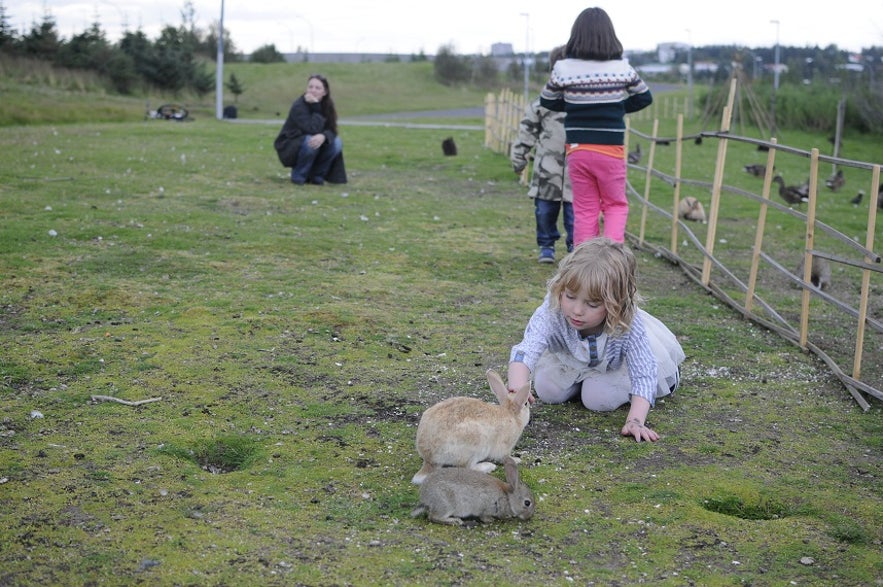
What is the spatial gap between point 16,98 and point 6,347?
77.4ft

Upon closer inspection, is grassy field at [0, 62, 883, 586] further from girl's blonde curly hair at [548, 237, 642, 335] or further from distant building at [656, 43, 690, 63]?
distant building at [656, 43, 690, 63]

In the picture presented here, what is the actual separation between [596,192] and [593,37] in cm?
122

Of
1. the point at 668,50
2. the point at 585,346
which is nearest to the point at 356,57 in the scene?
the point at 668,50

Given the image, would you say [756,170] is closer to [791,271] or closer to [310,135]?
[310,135]

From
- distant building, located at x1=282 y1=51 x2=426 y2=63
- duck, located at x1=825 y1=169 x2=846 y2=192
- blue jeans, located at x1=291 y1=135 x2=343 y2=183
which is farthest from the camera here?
distant building, located at x1=282 y1=51 x2=426 y2=63

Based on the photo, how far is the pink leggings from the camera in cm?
766

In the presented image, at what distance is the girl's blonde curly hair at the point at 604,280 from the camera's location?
4.62 metres

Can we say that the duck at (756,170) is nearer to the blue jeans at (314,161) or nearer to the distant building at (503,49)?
the blue jeans at (314,161)

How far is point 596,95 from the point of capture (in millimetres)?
7527

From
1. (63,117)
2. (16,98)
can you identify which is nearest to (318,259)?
(63,117)

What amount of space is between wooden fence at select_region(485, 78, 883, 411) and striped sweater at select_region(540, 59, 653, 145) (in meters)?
0.86

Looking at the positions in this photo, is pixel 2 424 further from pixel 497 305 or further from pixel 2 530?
pixel 497 305

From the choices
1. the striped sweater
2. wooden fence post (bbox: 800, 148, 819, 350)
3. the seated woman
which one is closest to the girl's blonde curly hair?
wooden fence post (bbox: 800, 148, 819, 350)

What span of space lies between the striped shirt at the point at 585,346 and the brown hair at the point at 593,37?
307cm
